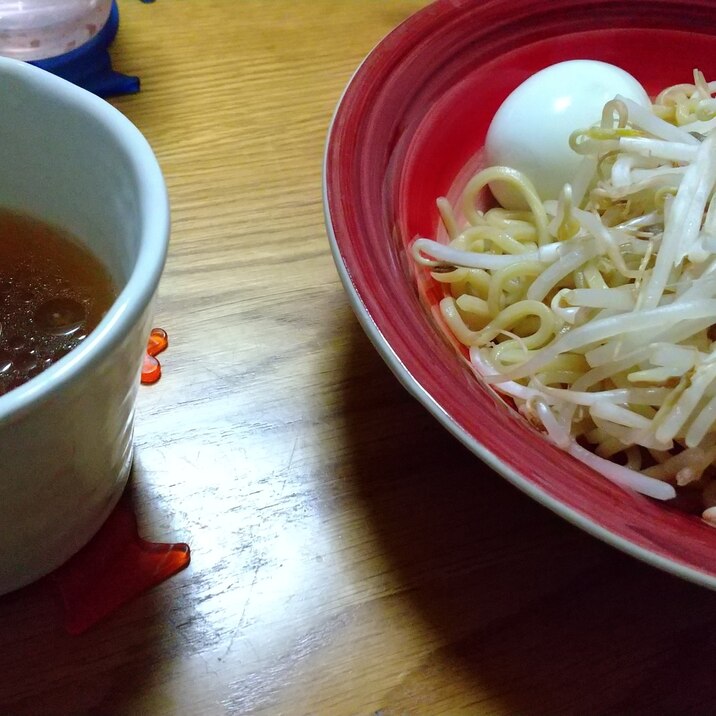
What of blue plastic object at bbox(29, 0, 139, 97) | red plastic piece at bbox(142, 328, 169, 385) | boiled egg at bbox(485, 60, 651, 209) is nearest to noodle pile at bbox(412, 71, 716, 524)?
boiled egg at bbox(485, 60, 651, 209)

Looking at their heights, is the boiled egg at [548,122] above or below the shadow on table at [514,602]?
above

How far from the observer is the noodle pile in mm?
539

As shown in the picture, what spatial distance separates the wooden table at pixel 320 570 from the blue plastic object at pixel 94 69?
0.24m

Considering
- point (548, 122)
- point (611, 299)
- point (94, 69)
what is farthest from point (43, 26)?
point (611, 299)

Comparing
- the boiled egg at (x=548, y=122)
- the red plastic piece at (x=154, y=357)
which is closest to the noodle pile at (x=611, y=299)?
the boiled egg at (x=548, y=122)

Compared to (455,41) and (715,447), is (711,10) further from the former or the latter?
(715,447)

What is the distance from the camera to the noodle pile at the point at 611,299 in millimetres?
539

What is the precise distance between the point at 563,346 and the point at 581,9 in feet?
1.40

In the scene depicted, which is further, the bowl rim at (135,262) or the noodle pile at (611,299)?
the noodle pile at (611,299)

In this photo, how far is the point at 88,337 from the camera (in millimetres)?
303

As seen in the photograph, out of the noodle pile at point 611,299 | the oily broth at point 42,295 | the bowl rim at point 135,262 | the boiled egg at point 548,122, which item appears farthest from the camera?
the boiled egg at point 548,122

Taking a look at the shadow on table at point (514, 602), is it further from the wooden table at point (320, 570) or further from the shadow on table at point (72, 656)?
the shadow on table at point (72, 656)

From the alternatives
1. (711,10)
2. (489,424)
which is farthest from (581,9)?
(489,424)

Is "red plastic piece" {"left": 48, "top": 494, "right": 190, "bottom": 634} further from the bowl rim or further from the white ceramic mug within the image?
the bowl rim
